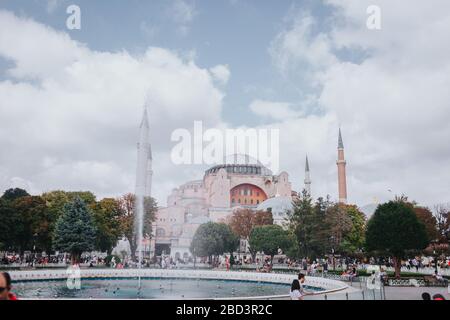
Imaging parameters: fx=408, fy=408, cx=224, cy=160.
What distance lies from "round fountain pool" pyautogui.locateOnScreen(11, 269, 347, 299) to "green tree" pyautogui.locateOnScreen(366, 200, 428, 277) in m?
4.93

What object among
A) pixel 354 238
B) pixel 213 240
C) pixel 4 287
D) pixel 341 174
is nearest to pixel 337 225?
pixel 354 238

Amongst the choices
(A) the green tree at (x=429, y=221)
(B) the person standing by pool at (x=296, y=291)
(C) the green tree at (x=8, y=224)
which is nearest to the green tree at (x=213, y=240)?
(C) the green tree at (x=8, y=224)

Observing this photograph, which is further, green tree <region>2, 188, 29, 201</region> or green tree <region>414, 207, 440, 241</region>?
green tree <region>2, 188, 29, 201</region>

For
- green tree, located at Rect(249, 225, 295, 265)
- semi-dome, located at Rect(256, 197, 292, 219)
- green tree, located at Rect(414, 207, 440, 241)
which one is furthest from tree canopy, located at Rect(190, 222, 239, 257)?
semi-dome, located at Rect(256, 197, 292, 219)

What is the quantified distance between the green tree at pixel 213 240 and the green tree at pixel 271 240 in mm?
1999

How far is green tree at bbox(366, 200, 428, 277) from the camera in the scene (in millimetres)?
20531

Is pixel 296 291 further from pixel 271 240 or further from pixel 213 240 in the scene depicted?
pixel 213 240

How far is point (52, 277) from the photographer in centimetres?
2183

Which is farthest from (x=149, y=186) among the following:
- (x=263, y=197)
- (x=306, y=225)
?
(x=306, y=225)

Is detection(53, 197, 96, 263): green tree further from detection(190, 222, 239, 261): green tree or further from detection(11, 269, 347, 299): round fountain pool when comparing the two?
detection(190, 222, 239, 261): green tree

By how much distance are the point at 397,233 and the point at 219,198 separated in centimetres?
4250

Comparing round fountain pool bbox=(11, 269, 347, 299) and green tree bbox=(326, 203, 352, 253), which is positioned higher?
green tree bbox=(326, 203, 352, 253)
